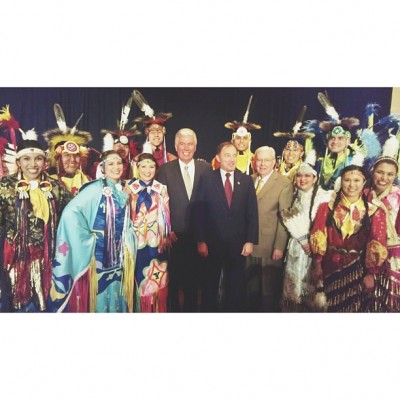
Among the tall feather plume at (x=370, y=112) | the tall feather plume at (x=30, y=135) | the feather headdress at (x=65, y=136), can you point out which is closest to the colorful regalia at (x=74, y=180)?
the feather headdress at (x=65, y=136)

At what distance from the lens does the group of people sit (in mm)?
2586

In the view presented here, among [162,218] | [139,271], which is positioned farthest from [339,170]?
[139,271]

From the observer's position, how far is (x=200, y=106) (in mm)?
2576

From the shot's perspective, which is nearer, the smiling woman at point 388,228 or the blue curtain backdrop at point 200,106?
the blue curtain backdrop at point 200,106

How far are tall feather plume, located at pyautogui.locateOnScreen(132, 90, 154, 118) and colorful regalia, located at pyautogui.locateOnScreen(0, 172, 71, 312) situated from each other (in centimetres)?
80

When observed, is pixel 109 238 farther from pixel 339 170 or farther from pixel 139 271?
pixel 339 170

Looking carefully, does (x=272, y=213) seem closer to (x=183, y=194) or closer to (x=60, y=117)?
(x=183, y=194)

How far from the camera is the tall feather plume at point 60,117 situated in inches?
101

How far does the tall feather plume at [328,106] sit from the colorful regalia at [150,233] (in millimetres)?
1278

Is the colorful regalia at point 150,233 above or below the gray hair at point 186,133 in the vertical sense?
below

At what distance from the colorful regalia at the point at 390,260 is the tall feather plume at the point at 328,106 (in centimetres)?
61

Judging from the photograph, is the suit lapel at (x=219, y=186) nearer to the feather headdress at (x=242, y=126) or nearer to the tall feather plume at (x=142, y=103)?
the feather headdress at (x=242, y=126)

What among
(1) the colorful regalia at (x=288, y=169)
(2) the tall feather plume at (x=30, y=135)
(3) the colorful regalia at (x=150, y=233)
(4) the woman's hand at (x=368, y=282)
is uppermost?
(2) the tall feather plume at (x=30, y=135)

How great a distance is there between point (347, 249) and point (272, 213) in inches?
24.6
